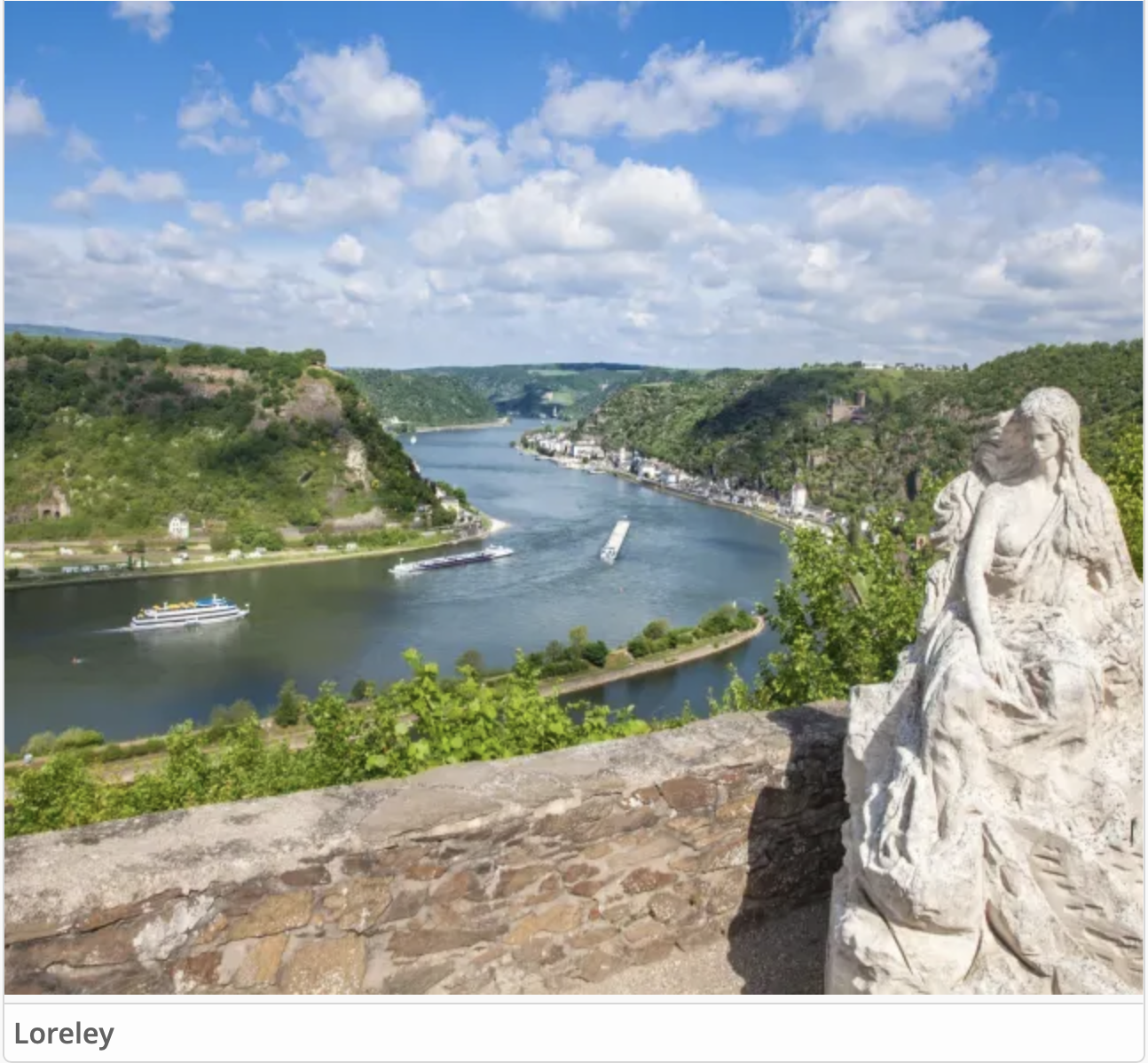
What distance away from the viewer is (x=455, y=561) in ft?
172

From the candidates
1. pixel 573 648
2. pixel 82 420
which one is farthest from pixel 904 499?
pixel 82 420

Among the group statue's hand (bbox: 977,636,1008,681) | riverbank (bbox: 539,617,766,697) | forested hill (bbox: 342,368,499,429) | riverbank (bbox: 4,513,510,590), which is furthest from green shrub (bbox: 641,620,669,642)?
forested hill (bbox: 342,368,499,429)

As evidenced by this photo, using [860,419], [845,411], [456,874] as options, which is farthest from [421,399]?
[456,874]

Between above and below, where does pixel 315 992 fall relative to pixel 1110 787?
below

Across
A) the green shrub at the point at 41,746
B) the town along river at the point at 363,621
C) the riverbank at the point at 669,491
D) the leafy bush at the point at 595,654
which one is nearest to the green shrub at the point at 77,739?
the green shrub at the point at 41,746

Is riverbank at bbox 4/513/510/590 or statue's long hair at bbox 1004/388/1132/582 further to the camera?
riverbank at bbox 4/513/510/590

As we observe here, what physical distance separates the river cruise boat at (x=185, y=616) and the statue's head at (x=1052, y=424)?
4073 centimetres

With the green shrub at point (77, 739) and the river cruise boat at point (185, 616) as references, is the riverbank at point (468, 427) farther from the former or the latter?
the green shrub at point (77, 739)

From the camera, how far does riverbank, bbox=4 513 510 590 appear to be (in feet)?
164

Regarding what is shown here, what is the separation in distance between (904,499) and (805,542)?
5349cm

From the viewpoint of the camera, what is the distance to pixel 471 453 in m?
125

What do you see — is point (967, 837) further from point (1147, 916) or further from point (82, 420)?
point (82, 420)

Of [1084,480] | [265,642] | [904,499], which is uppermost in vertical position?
[1084,480]

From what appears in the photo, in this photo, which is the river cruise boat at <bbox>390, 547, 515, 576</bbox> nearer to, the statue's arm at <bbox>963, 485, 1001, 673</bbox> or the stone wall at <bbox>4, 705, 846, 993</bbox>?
the stone wall at <bbox>4, 705, 846, 993</bbox>
